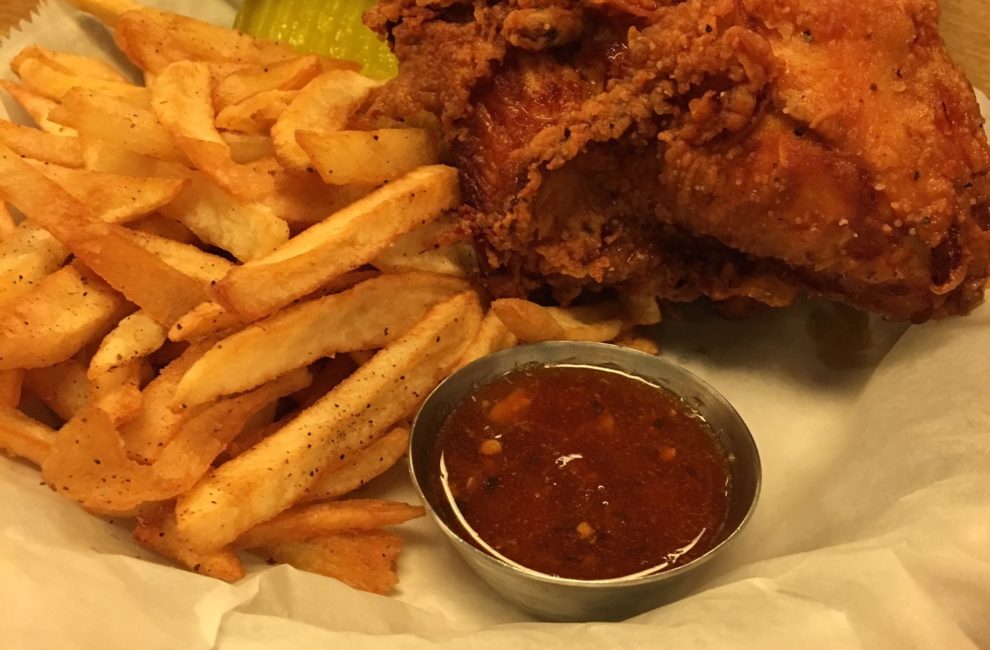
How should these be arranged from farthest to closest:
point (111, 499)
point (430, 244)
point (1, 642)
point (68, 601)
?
1. point (430, 244)
2. point (111, 499)
3. point (68, 601)
4. point (1, 642)

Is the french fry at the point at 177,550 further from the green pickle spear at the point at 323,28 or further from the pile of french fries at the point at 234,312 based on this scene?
the green pickle spear at the point at 323,28

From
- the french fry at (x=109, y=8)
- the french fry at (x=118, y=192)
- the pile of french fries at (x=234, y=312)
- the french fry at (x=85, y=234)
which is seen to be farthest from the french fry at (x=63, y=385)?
the french fry at (x=109, y=8)

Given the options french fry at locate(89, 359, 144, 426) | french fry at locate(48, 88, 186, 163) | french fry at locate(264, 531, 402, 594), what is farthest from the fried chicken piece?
french fry at locate(89, 359, 144, 426)

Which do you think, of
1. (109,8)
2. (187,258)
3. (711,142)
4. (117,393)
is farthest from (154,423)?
(109,8)

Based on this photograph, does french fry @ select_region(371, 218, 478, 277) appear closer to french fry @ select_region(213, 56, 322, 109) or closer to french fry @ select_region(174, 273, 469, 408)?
french fry @ select_region(174, 273, 469, 408)

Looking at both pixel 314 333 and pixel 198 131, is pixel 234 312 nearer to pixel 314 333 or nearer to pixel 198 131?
pixel 314 333

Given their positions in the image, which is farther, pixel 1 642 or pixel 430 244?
pixel 430 244

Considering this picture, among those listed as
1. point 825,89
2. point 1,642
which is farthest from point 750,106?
point 1,642

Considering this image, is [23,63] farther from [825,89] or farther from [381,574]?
[825,89]
